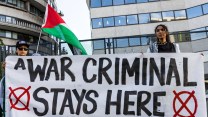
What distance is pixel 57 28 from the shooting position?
23.5 feet

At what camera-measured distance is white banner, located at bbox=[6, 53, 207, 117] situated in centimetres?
548

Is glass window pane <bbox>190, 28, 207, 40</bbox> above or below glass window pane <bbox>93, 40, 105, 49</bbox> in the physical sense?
above

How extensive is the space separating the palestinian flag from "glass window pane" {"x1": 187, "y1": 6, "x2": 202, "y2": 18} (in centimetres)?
3470

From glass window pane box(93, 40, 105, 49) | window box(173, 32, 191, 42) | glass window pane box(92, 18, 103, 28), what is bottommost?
glass window pane box(93, 40, 105, 49)

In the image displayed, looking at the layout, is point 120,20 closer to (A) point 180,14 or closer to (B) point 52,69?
(A) point 180,14

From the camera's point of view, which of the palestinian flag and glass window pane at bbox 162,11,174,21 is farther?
glass window pane at bbox 162,11,174,21

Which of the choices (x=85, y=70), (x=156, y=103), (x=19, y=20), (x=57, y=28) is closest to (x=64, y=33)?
(x=57, y=28)

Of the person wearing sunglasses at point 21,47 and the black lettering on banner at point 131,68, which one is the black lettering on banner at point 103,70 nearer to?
the black lettering on banner at point 131,68

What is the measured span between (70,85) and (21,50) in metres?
0.90

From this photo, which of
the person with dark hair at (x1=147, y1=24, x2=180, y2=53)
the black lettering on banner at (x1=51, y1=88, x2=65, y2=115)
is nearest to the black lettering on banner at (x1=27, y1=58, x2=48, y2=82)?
the black lettering on banner at (x1=51, y1=88, x2=65, y2=115)

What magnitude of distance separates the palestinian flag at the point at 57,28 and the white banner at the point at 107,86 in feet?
4.23

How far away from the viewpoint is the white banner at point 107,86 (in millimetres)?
5484

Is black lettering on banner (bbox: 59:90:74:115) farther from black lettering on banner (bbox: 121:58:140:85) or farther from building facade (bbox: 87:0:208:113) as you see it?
building facade (bbox: 87:0:208:113)

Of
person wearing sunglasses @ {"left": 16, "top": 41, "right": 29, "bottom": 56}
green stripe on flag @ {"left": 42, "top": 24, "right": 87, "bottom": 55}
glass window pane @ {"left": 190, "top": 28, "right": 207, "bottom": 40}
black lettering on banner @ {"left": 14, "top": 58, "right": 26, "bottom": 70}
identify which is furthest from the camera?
glass window pane @ {"left": 190, "top": 28, "right": 207, "bottom": 40}
